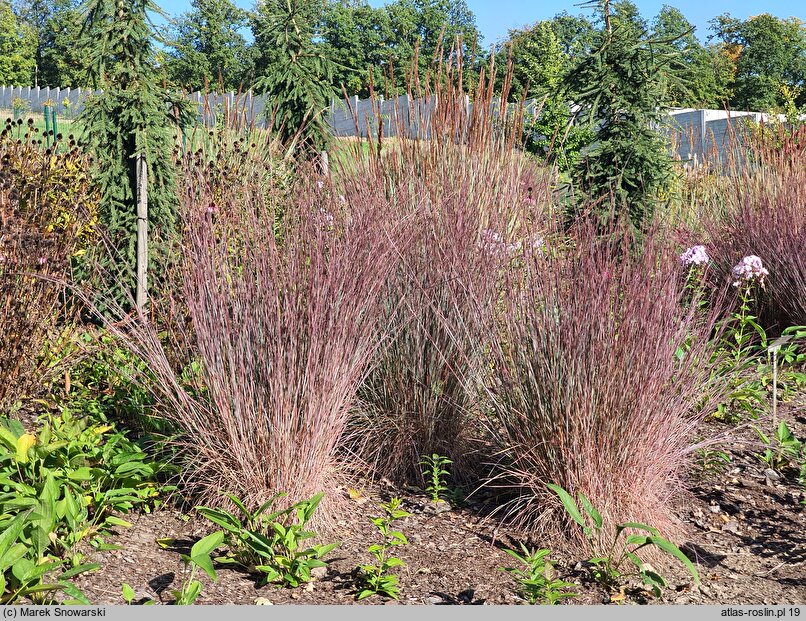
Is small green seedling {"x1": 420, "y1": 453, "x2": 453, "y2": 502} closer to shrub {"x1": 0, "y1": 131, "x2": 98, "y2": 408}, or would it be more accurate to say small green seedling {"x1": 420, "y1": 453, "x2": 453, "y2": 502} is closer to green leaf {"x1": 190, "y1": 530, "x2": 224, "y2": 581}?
green leaf {"x1": 190, "y1": 530, "x2": 224, "y2": 581}

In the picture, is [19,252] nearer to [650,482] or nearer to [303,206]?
[303,206]

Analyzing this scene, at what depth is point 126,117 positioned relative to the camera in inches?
197

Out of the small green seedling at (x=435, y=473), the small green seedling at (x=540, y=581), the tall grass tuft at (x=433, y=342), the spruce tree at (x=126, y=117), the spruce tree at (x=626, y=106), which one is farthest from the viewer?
the spruce tree at (x=626, y=106)

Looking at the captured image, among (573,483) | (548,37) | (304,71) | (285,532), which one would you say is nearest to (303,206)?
(285,532)

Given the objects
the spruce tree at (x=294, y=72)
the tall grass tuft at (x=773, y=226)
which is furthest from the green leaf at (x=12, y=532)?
the spruce tree at (x=294, y=72)

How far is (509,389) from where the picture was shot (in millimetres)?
2840

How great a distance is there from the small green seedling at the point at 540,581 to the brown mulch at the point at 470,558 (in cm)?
5

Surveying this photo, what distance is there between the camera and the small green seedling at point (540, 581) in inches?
92.0

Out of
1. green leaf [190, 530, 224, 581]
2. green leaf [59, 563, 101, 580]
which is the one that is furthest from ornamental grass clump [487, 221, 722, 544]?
green leaf [59, 563, 101, 580]

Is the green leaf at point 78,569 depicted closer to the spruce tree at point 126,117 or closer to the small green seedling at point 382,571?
the small green seedling at point 382,571

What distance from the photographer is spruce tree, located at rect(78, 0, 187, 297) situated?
197 inches

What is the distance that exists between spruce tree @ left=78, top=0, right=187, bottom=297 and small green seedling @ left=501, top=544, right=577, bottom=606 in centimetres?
328

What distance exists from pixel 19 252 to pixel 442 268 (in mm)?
2108

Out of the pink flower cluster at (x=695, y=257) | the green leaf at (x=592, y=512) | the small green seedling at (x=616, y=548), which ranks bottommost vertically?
the small green seedling at (x=616, y=548)
